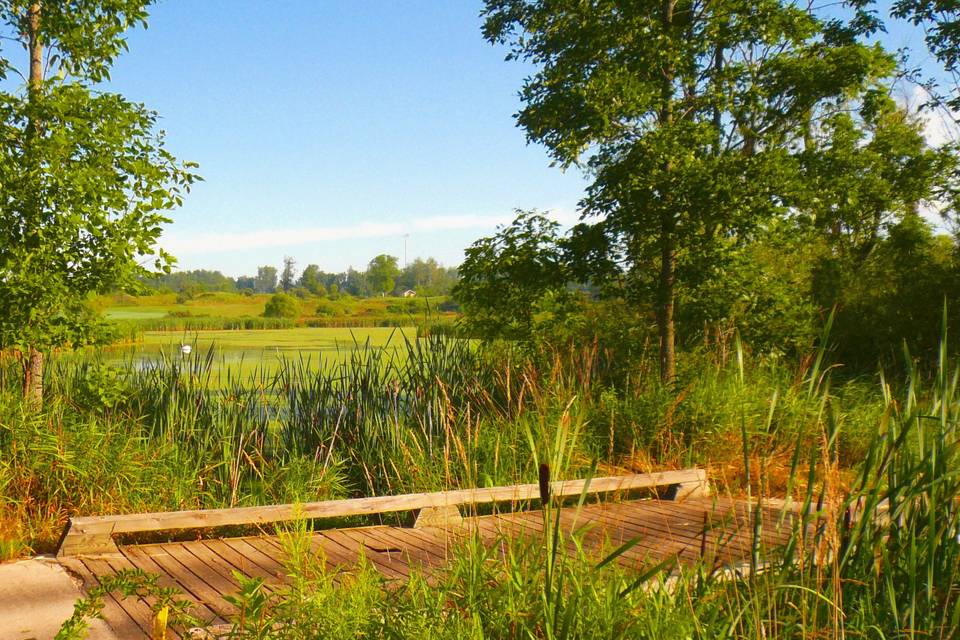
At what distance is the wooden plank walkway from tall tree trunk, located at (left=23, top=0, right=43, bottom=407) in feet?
→ 5.48

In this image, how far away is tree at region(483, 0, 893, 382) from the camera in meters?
7.25

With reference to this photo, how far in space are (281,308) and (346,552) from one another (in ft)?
85.5

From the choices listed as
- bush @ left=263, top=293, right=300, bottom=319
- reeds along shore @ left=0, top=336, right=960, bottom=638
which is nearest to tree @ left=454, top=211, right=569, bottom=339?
reeds along shore @ left=0, top=336, right=960, bottom=638

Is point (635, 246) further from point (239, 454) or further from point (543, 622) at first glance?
point (543, 622)

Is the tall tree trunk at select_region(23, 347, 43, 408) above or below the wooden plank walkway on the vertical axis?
above

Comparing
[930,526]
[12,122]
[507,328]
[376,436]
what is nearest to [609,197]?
[507,328]

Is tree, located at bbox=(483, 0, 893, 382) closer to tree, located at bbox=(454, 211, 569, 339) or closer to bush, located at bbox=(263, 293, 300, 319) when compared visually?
tree, located at bbox=(454, 211, 569, 339)

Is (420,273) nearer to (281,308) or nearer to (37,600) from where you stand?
(281,308)

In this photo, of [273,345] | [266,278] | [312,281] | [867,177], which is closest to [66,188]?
[867,177]

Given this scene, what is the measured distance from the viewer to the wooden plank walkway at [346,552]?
361 centimetres

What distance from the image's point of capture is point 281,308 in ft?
97.6

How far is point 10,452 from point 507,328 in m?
4.53

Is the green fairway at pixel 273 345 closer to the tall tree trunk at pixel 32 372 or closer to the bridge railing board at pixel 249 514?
the tall tree trunk at pixel 32 372

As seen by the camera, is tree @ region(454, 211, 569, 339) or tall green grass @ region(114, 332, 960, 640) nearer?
tall green grass @ region(114, 332, 960, 640)
